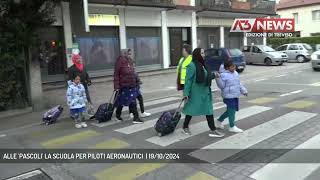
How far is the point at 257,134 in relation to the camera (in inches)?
280

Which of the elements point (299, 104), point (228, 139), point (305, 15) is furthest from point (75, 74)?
point (305, 15)

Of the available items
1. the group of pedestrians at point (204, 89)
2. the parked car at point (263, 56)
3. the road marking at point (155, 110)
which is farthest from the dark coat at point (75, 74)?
the parked car at point (263, 56)

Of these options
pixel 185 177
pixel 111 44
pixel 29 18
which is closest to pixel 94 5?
pixel 111 44

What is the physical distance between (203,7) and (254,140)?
19.7 meters

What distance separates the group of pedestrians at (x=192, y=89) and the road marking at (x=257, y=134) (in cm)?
34

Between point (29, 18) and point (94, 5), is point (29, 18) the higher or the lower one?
the lower one

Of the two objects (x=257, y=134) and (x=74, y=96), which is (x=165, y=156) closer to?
(x=257, y=134)

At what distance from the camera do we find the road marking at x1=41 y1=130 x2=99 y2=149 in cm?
720

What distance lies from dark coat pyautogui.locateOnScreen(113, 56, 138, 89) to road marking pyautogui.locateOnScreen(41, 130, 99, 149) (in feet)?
4.23

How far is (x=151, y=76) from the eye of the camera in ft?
66.9

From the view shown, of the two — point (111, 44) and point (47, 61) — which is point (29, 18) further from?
point (111, 44)

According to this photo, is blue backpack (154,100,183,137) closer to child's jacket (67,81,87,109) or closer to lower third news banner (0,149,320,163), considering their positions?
lower third news banner (0,149,320,163)

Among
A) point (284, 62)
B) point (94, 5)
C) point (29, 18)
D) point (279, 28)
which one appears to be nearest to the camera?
point (29, 18)

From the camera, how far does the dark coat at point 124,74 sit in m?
8.40
